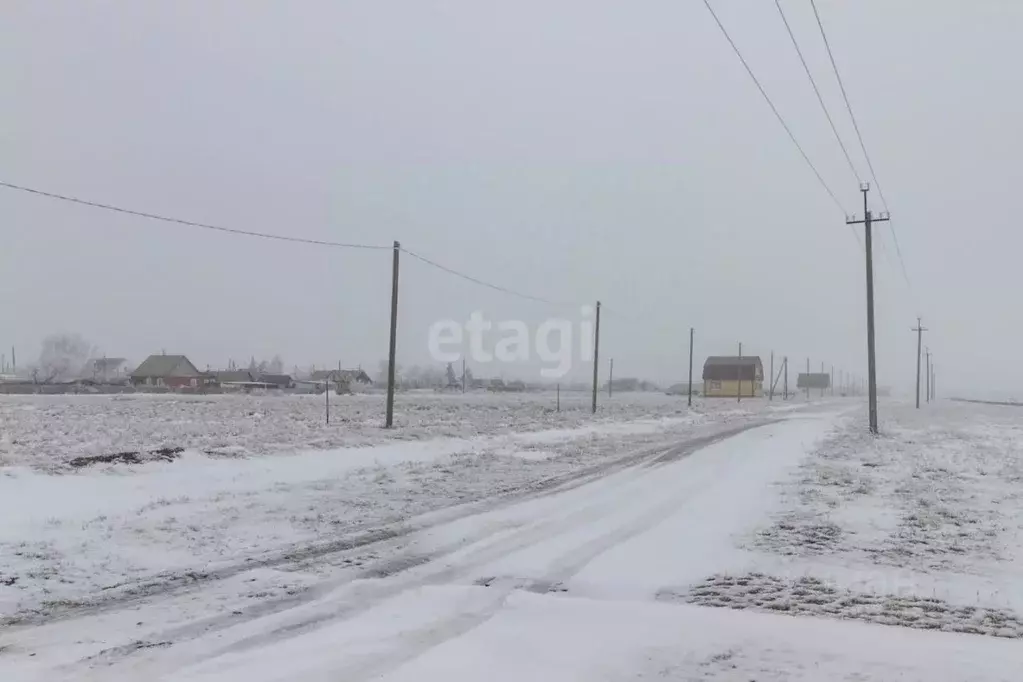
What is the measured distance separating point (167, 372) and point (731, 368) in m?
77.1

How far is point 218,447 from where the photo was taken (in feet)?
58.8

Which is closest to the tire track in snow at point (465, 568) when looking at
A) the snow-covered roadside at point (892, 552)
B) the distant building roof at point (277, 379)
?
the snow-covered roadside at point (892, 552)

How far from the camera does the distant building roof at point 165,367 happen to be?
326 feet

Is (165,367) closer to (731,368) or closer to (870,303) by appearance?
(731,368)

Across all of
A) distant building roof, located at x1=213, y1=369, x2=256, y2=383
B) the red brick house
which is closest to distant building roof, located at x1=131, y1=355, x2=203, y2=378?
the red brick house

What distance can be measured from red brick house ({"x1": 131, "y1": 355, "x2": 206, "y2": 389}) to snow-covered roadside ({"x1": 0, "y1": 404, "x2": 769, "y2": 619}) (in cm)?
8865

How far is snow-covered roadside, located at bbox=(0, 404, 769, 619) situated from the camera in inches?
285

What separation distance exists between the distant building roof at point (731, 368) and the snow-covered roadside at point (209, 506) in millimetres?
87128

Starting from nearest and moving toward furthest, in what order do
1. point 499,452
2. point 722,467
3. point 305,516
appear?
1. point 305,516
2. point 722,467
3. point 499,452

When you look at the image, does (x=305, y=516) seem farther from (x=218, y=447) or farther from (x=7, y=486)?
(x=218, y=447)

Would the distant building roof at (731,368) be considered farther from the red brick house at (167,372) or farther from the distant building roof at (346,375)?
the red brick house at (167,372)

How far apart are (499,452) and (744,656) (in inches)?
594

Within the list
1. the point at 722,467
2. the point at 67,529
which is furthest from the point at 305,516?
the point at 722,467

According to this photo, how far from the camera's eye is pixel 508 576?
7074mm
